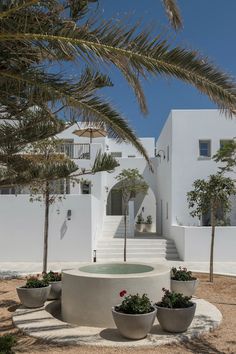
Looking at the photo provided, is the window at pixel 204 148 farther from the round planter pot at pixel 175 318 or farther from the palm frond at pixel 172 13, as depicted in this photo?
the palm frond at pixel 172 13

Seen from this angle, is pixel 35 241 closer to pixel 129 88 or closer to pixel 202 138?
pixel 202 138

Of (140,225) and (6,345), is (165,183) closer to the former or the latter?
(140,225)

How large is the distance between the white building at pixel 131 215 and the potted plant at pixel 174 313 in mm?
10294

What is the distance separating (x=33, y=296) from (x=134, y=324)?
2.77 metres

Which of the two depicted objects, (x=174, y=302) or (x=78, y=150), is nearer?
(x=174, y=302)

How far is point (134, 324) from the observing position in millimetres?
6086

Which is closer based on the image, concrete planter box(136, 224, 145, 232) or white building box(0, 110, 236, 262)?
Answer: white building box(0, 110, 236, 262)

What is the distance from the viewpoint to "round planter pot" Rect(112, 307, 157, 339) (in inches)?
239

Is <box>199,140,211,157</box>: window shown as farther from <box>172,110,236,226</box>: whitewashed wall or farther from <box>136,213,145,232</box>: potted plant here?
<box>136,213,145,232</box>: potted plant

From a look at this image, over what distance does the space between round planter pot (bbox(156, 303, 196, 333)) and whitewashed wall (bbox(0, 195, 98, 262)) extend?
409 inches

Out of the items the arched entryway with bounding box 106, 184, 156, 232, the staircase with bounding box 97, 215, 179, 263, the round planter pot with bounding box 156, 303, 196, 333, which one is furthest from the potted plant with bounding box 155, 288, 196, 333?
the arched entryway with bounding box 106, 184, 156, 232

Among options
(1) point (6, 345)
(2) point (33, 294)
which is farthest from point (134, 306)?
(2) point (33, 294)

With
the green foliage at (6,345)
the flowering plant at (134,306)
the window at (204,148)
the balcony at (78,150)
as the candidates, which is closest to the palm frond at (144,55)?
the flowering plant at (134,306)

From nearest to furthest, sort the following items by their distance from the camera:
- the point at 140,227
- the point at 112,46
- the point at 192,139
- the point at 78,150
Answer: the point at 112,46 → the point at 192,139 → the point at 78,150 → the point at 140,227
